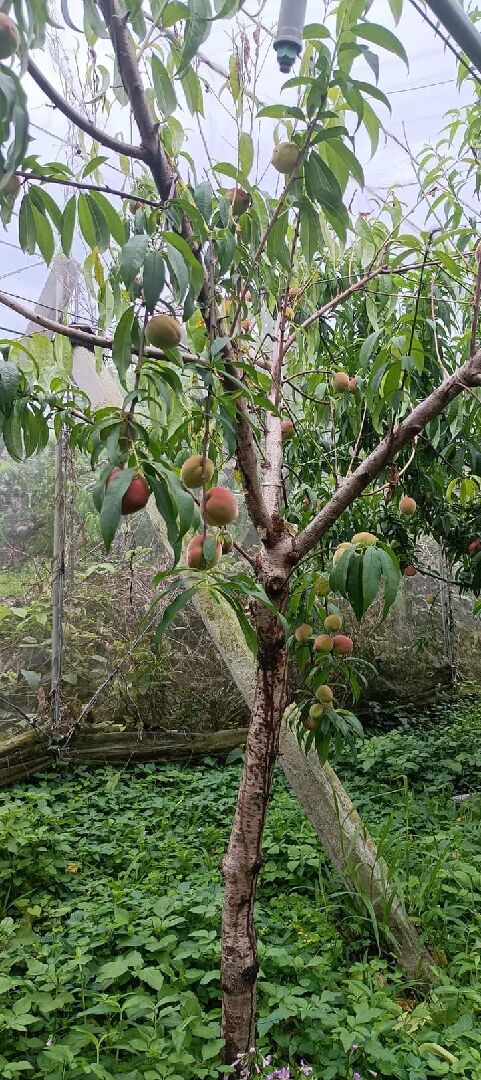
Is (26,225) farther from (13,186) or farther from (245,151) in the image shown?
(245,151)

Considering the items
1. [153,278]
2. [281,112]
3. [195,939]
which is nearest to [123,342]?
[153,278]

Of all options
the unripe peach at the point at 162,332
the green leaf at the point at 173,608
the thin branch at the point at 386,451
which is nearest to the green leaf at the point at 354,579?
the thin branch at the point at 386,451

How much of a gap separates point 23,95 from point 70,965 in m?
1.61

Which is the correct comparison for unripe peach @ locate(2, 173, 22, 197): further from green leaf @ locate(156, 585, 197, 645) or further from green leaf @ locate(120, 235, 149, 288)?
green leaf @ locate(156, 585, 197, 645)

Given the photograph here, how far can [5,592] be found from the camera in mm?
3203

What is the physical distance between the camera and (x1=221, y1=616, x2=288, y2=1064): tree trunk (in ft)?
4.06

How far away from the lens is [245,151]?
1.12m

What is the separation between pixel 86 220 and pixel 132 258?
6.5 inches

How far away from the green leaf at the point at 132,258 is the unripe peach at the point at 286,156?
365mm

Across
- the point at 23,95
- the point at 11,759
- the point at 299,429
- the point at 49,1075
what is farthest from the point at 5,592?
the point at 23,95

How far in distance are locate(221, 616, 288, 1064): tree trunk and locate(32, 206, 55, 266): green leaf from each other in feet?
2.21

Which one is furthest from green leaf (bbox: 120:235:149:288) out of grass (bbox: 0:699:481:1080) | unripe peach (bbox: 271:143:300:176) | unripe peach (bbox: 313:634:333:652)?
grass (bbox: 0:699:481:1080)

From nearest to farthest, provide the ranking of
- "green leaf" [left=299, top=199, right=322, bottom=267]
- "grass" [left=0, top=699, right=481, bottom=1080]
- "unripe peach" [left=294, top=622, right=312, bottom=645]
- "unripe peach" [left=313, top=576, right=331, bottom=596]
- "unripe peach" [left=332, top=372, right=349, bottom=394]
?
1. "green leaf" [left=299, top=199, right=322, bottom=267]
2. "grass" [left=0, top=699, right=481, bottom=1080]
3. "unripe peach" [left=313, top=576, right=331, bottom=596]
4. "unripe peach" [left=294, top=622, right=312, bottom=645]
5. "unripe peach" [left=332, top=372, right=349, bottom=394]

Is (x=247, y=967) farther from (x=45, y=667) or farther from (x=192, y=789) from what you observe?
(x=45, y=667)
